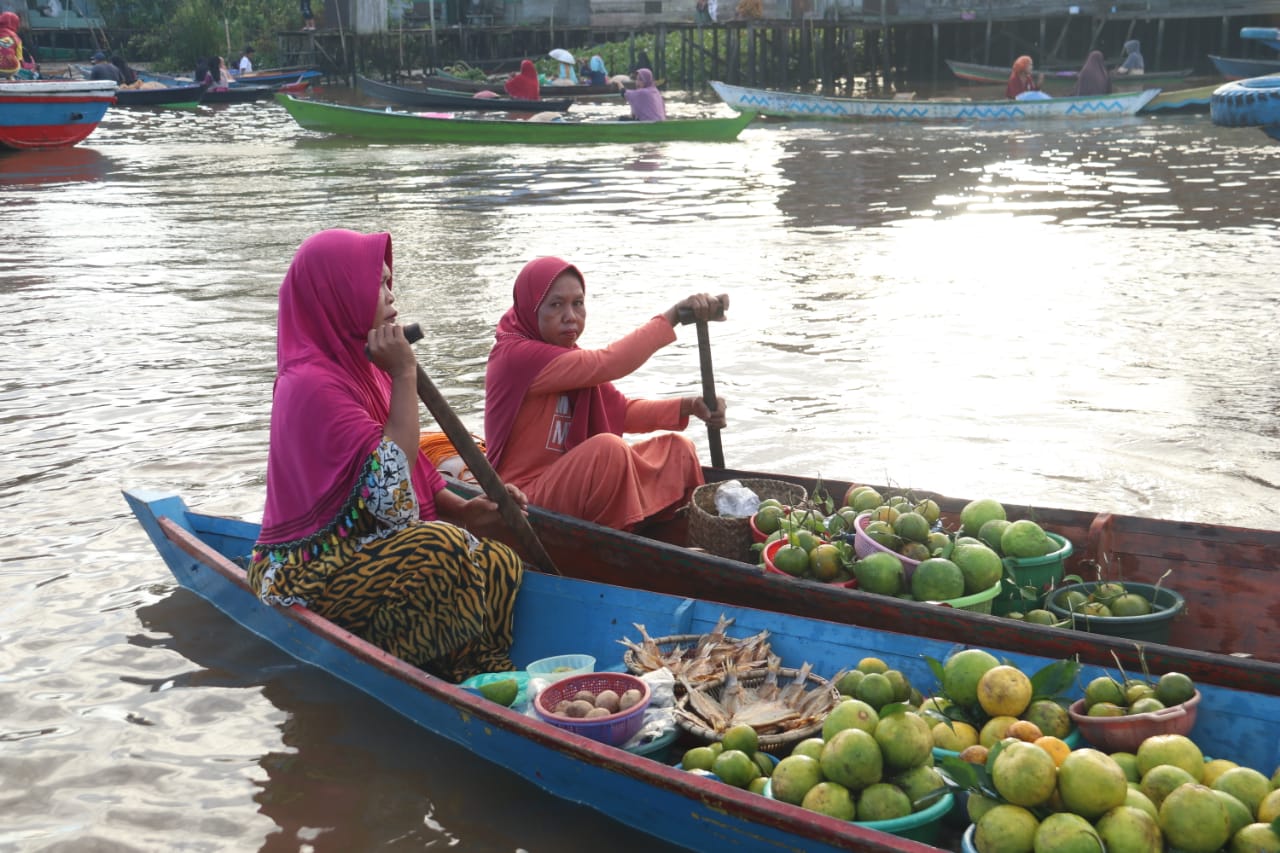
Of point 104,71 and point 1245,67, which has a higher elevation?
point 104,71

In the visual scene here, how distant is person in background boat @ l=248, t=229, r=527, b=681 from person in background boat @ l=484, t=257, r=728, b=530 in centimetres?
50

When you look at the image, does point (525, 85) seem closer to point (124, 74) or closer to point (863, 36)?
point (863, 36)

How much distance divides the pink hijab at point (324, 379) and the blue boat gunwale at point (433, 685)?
365mm

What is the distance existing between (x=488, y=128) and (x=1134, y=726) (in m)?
18.6

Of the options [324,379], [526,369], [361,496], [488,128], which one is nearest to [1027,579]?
[526,369]

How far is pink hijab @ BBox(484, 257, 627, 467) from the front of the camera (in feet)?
12.6

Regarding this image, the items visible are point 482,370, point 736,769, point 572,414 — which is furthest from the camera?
point 482,370

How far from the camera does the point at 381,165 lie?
18.0m

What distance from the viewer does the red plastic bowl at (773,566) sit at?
3291 mm

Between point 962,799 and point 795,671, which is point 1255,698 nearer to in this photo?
point 962,799

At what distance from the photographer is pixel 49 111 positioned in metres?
19.0

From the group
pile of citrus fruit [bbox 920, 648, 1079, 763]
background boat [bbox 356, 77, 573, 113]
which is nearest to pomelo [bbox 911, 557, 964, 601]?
pile of citrus fruit [bbox 920, 648, 1079, 763]

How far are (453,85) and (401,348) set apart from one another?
26.8 metres

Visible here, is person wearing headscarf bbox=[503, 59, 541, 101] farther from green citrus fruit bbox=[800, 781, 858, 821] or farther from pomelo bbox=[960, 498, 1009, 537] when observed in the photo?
green citrus fruit bbox=[800, 781, 858, 821]
